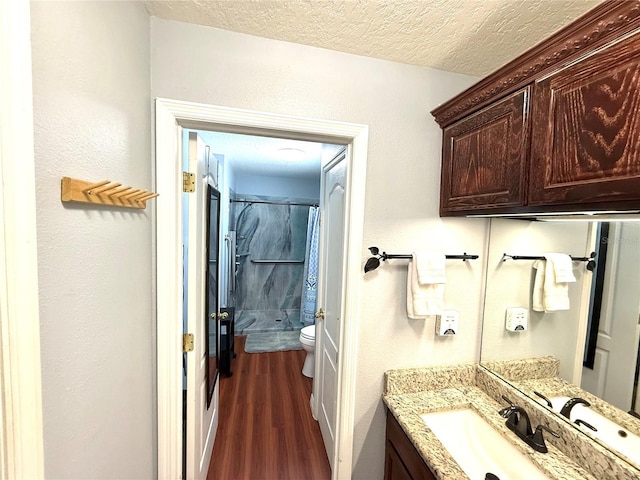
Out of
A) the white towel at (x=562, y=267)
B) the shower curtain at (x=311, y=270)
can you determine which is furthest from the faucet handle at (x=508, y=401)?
the shower curtain at (x=311, y=270)

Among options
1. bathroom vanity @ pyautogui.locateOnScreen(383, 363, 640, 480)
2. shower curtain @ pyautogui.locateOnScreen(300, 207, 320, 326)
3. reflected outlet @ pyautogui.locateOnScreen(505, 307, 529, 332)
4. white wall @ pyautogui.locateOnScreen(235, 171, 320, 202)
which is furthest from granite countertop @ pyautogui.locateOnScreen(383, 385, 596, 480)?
white wall @ pyautogui.locateOnScreen(235, 171, 320, 202)

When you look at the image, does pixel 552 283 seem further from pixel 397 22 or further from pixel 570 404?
pixel 397 22

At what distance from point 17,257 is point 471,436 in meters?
1.66

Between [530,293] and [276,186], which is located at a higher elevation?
[276,186]

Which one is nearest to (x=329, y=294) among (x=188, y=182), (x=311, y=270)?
(x=188, y=182)

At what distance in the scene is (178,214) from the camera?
1143mm

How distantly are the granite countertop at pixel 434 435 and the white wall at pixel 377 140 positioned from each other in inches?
5.8

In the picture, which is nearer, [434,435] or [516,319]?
[434,435]

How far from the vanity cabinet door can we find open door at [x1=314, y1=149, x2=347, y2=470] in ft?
1.84

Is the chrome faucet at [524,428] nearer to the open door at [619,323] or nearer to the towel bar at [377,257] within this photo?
the open door at [619,323]

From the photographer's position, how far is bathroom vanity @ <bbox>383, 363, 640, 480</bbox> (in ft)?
3.01

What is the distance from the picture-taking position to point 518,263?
1354 millimetres

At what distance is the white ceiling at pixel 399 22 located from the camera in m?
0.94

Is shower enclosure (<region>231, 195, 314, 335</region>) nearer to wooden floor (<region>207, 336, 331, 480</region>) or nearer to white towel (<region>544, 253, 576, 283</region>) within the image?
wooden floor (<region>207, 336, 331, 480</region>)
